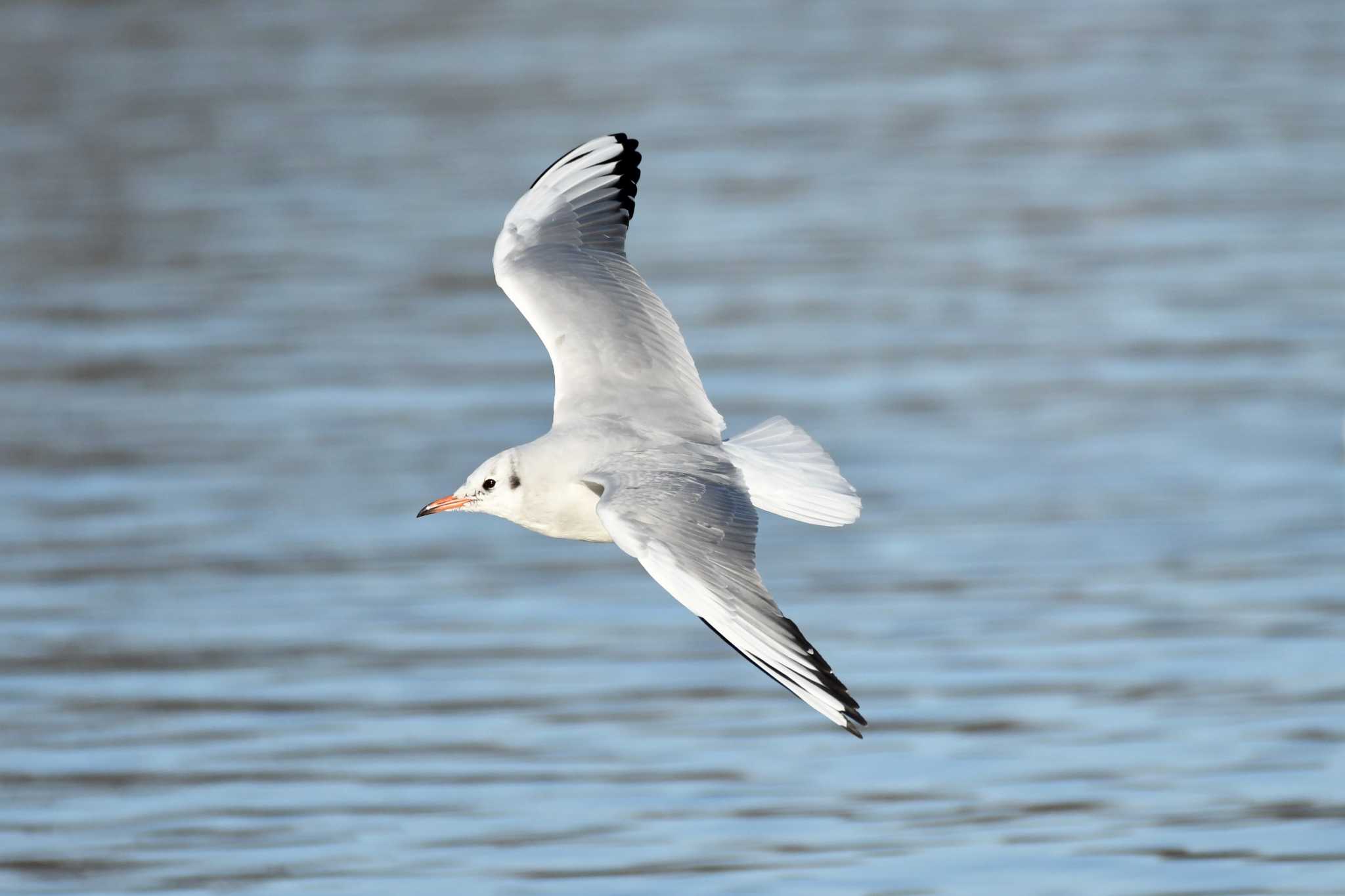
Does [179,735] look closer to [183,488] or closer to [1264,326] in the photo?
[183,488]

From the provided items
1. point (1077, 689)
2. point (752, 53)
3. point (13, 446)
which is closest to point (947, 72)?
point (752, 53)

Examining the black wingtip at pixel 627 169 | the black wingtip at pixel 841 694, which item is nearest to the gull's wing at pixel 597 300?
the black wingtip at pixel 627 169

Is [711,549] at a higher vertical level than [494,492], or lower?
lower

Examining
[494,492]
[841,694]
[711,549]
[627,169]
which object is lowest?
[841,694]

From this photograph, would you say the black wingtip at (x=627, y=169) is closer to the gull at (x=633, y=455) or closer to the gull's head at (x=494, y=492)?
the gull at (x=633, y=455)

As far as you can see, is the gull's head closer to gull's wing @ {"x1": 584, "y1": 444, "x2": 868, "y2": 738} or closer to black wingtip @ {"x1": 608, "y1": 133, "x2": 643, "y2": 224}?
gull's wing @ {"x1": 584, "y1": 444, "x2": 868, "y2": 738}

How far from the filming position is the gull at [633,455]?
19.2ft

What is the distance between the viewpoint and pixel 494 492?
6.74 meters

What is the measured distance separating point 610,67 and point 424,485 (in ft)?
46.6

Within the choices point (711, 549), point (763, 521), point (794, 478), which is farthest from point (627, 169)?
point (763, 521)

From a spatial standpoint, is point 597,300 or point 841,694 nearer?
point 841,694

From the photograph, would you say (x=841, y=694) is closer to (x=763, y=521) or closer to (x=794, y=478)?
(x=794, y=478)

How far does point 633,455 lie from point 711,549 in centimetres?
70

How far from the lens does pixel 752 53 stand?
89.0 ft
